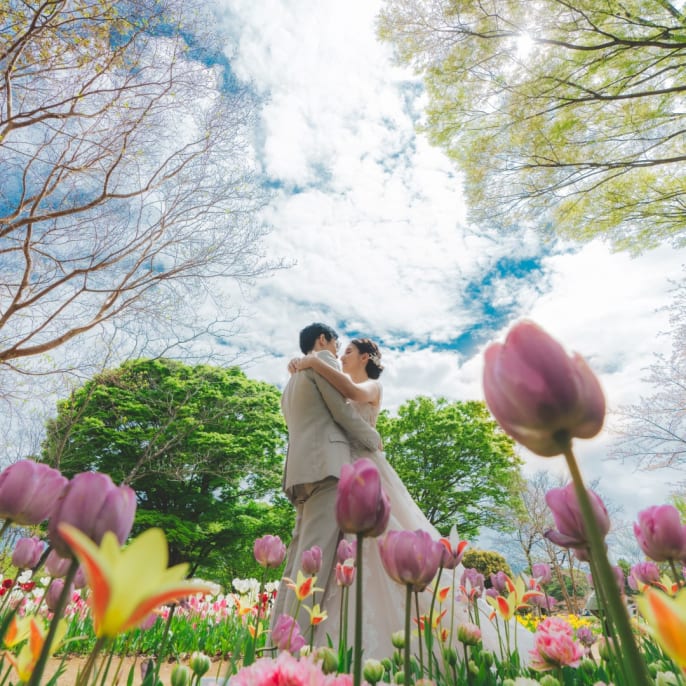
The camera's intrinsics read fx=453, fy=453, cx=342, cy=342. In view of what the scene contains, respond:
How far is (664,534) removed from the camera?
96cm

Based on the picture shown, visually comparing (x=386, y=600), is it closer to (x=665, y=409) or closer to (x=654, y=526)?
(x=654, y=526)

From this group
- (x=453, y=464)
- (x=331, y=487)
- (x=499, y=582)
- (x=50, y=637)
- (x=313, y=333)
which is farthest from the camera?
(x=453, y=464)

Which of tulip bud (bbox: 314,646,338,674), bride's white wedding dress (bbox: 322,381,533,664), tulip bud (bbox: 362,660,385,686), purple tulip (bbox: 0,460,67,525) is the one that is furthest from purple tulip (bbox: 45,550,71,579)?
bride's white wedding dress (bbox: 322,381,533,664)

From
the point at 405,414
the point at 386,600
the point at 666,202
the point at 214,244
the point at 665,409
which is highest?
the point at 405,414

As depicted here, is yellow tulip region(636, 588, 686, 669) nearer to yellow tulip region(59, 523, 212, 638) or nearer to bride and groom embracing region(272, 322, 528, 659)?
yellow tulip region(59, 523, 212, 638)

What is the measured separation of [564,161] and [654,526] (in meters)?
7.72

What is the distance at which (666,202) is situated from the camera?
24.0 feet

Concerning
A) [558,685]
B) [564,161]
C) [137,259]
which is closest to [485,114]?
[564,161]

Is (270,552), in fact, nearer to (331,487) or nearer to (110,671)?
(331,487)

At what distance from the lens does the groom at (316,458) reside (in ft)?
9.04

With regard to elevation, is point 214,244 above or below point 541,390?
above

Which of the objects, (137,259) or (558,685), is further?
(137,259)

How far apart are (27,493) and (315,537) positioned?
2.33 metres

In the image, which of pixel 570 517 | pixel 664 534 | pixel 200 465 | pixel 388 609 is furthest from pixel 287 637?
pixel 200 465
